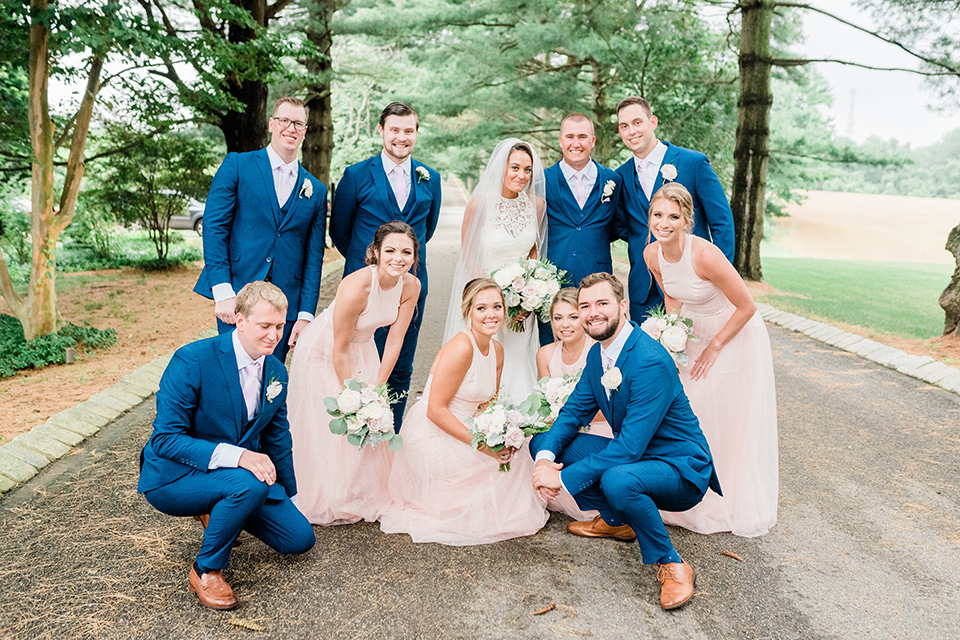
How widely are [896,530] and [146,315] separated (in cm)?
908

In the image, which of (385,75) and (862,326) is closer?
(862,326)

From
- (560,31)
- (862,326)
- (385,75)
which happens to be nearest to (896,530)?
(862,326)

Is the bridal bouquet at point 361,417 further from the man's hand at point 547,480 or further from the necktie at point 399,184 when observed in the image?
the necktie at point 399,184

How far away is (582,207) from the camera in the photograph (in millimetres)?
4844

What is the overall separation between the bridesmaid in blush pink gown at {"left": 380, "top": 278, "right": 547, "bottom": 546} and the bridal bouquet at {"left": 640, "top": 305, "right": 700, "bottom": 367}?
895 millimetres

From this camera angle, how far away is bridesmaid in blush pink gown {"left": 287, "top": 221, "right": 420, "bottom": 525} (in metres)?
3.92

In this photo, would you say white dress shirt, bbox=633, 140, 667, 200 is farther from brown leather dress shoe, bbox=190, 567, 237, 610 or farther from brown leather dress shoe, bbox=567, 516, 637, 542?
brown leather dress shoe, bbox=190, 567, 237, 610

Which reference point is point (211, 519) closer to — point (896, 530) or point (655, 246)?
point (655, 246)

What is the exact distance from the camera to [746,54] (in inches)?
537

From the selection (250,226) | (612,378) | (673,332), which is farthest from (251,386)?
(673,332)

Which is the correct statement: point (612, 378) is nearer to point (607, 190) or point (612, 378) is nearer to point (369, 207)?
point (607, 190)

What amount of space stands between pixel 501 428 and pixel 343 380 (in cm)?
101

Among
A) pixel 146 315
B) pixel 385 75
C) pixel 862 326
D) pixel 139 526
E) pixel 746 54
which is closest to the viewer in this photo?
pixel 139 526

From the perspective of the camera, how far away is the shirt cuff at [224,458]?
123 inches
